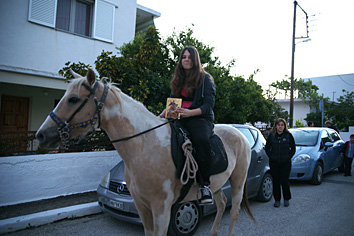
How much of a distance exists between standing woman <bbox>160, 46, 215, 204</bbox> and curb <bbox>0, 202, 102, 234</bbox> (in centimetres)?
328

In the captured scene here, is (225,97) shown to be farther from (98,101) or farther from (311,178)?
(98,101)

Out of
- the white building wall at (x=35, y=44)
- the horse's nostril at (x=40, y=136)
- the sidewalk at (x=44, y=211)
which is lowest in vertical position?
the sidewalk at (x=44, y=211)

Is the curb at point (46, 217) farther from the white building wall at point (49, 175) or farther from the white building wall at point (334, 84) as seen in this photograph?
the white building wall at point (334, 84)

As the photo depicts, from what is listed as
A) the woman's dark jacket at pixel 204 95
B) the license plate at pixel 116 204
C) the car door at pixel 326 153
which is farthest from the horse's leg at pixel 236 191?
the car door at pixel 326 153

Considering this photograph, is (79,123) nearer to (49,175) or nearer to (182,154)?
(182,154)

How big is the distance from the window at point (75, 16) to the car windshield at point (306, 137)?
9742 mm

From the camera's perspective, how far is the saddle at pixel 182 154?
8.10 feet

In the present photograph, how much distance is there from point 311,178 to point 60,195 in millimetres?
7826

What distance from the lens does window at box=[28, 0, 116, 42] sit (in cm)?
845

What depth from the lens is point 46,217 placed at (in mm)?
4426

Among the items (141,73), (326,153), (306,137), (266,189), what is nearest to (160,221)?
(266,189)

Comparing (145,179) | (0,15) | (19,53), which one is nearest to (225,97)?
(145,179)

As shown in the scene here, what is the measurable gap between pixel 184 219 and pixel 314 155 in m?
6.12

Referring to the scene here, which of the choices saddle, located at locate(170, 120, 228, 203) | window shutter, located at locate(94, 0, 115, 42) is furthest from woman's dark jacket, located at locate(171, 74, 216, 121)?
window shutter, located at locate(94, 0, 115, 42)
